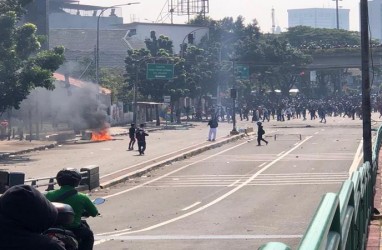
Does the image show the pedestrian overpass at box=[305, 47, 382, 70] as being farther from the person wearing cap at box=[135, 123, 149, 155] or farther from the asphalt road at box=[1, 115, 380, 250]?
the person wearing cap at box=[135, 123, 149, 155]

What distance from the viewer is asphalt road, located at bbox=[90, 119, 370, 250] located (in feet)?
55.4

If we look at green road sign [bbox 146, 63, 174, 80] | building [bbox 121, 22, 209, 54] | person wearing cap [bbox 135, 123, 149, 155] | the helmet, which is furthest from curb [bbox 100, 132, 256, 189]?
building [bbox 121, 22, 209, 54]

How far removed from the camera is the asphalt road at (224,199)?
16.9m

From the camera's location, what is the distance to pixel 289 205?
22500 millimetres

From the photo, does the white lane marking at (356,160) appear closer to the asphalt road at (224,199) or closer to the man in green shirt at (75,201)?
the asphalt road at (224,199)

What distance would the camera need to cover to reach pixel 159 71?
81.8 m

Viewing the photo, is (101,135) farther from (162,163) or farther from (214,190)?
(214,190)

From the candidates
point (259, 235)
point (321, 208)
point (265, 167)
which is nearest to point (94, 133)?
point (265, 167)

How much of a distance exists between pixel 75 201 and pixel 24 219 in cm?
500

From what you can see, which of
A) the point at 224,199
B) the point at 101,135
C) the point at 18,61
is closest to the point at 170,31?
the point at 101,135

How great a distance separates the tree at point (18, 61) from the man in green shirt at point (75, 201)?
1409 inches

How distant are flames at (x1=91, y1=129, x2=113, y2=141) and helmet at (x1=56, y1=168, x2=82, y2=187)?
163 ft

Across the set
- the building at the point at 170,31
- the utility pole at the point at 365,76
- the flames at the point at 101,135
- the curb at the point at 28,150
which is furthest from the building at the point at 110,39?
the utility pole at the point at 365,76

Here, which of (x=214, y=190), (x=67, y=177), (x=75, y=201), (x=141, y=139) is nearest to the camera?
(x=67, y=177)
